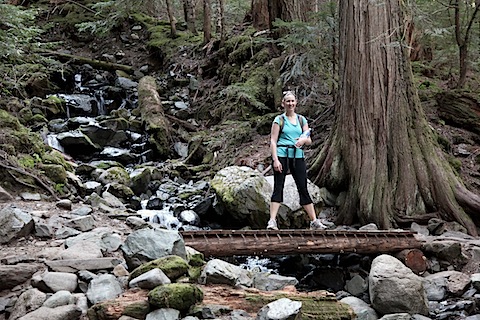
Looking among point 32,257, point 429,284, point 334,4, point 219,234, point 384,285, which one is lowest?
point 429,284

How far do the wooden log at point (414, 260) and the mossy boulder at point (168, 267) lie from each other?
343cm

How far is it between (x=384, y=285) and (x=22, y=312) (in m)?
3.48

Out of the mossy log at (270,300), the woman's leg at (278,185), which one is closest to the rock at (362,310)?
the mossy log at (270,300)

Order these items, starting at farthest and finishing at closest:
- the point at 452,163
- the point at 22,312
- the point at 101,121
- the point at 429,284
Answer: the point at 101,121 → the point at 452,163 → the point at 429,284 → the point at 22,312

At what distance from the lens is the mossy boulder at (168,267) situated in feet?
12.9

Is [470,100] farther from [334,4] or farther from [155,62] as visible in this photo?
[155,62]

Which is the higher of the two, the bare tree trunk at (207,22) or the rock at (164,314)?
the bare tree trunk at (207,22)

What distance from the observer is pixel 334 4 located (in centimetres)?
1030

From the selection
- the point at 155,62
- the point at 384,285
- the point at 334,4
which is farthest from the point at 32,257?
the point at 155,62

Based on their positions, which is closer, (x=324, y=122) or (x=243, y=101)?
(x=324, y=122)

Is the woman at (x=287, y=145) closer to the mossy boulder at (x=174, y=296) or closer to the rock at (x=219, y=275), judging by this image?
the rock at (x=219, y=275)

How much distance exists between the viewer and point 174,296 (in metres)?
3.46

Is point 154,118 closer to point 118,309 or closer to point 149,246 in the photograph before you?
point 149,246

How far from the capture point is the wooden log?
20.2 ft
